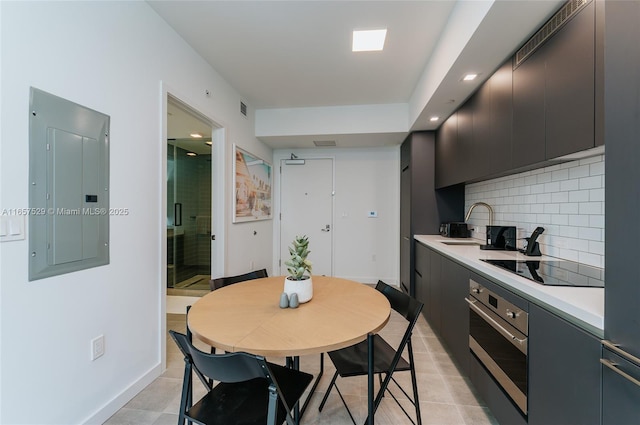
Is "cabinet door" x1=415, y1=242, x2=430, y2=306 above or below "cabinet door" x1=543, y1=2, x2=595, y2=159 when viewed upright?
below

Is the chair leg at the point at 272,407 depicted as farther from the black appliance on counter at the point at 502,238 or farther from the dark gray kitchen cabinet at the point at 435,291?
the black appliance on counter at the point at 502,238

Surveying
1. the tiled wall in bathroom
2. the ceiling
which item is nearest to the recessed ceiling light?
the ceiling


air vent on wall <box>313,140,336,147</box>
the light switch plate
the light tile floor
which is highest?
air vent on wall <box>313,140,336,147</box>

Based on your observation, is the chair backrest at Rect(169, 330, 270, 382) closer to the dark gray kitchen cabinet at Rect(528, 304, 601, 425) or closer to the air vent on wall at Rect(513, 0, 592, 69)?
the dark gray kitchen cabinet at Rect(528, 304, 601, 425)

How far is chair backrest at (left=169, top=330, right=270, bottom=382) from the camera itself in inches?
35.1

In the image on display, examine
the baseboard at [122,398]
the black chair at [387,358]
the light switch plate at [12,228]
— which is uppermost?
the light switch plate at [12,228]

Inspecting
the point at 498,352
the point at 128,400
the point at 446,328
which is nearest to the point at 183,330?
the point at 128,400

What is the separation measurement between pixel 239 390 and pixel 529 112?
2.21 metres

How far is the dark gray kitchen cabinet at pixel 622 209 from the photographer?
76cm

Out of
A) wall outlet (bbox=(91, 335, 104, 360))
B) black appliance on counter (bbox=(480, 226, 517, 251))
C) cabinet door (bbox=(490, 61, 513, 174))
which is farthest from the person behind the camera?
black appliance on counter (bbox=(480, 226, 517, 251))

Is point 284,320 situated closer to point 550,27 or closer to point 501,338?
point 501,338

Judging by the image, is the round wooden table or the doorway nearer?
the round wooden table

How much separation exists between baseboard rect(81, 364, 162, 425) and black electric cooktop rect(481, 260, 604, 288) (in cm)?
245

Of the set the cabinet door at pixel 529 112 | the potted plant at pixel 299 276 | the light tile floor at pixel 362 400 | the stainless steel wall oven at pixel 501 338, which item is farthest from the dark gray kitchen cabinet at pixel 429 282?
the potted plant at pixel 299 276
